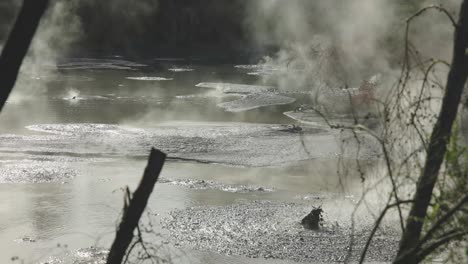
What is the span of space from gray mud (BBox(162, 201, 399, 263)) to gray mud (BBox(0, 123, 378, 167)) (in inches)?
165

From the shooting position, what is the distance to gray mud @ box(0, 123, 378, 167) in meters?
16.1

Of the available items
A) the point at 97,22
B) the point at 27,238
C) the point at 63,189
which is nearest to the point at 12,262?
the point at 27,238

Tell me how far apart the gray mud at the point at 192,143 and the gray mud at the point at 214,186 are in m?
2.09

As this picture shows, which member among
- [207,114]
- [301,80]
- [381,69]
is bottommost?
[207,114]

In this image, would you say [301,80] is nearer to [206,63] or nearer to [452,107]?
[206,63]

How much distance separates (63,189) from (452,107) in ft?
34.4

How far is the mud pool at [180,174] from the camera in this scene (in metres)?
9.78

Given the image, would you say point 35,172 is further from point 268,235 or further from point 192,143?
point 268,235

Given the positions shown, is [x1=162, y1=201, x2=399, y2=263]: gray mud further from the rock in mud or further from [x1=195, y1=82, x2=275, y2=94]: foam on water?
[x1=195, y1=82, x2=275, y2=94]: foam on water

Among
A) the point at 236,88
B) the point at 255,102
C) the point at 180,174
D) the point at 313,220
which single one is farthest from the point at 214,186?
the point at 236,88

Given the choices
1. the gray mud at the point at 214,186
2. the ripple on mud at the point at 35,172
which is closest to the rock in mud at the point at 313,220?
the gray mud at the point at 214,186

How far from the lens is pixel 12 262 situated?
8984 mm

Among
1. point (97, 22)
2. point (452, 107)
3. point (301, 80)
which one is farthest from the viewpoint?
point (97, 22)

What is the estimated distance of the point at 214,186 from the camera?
13352 millimetres
